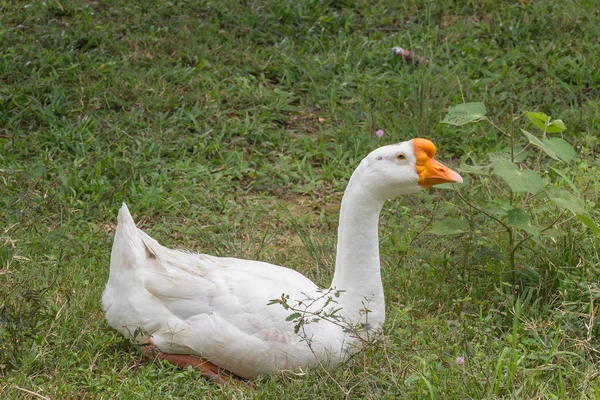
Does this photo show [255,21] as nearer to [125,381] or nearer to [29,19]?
[29,19]

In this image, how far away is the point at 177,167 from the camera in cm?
641

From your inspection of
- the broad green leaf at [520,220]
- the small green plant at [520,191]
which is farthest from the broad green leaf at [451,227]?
the broad green leaf at [520,220]

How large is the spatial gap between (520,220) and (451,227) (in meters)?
0.37

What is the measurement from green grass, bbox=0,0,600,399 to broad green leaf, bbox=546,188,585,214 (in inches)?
14.1

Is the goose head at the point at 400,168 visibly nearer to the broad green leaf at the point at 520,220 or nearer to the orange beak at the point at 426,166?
the orange beak at the point at 426,166

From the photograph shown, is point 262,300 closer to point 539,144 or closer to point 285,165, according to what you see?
point 539,144

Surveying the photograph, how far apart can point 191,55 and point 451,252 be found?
3259 mm

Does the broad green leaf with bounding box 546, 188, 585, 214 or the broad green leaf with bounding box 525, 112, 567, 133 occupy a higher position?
the broad green leaf with bounding box 525, 112, 567, 133

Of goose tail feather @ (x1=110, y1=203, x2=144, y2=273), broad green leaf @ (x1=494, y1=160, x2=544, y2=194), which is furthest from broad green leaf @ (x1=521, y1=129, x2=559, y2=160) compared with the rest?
goose tail feather @ (x1=110, y1=203, x2=144, y2=273)

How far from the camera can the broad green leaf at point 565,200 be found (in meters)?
4.42

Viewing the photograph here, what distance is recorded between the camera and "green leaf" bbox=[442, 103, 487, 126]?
4.61m

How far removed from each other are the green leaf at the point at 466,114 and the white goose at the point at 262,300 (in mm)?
460

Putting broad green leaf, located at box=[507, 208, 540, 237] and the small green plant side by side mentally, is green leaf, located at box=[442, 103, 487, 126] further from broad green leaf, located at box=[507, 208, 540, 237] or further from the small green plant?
broad green leaf, located at box=[507, 208, 540, 237]

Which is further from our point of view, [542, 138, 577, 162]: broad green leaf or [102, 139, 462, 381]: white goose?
[542, 138, 577, 162]: broad green leaf
